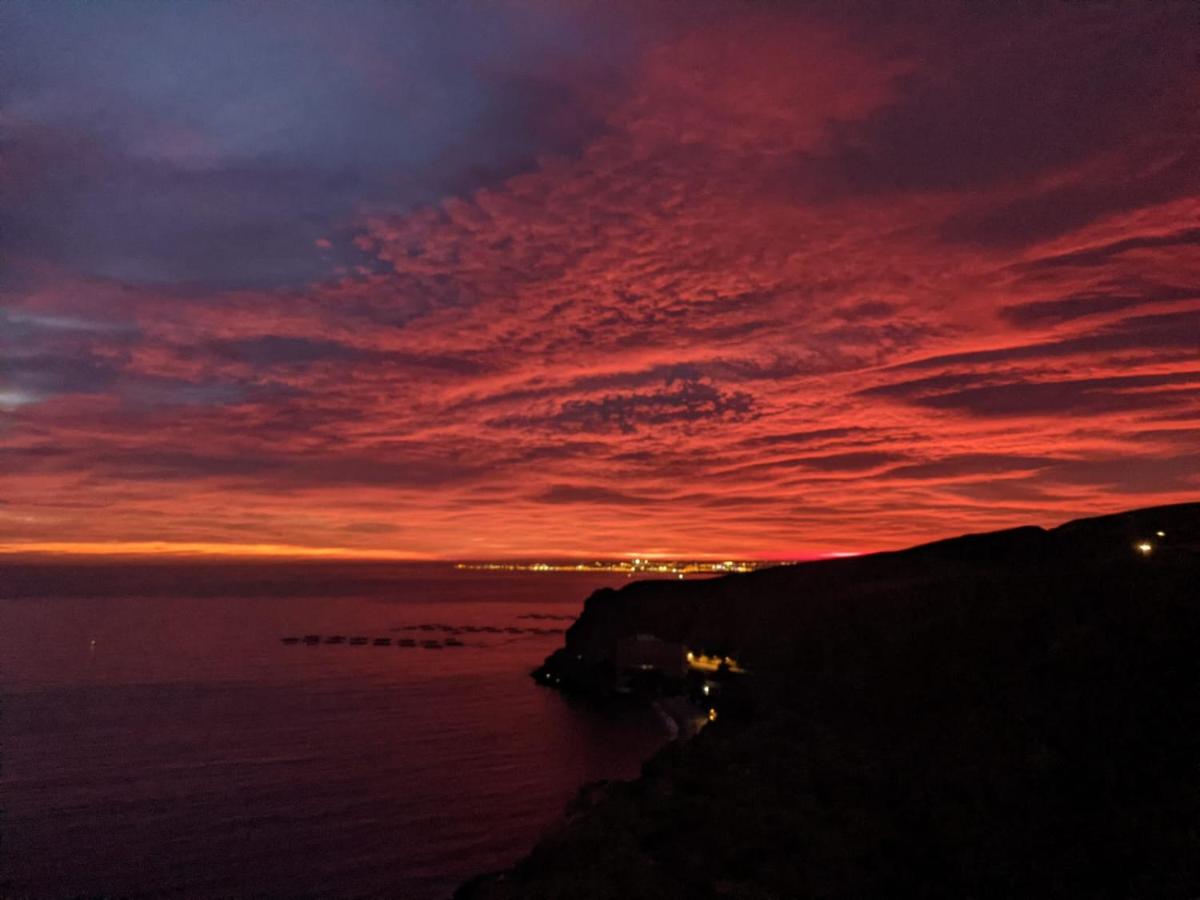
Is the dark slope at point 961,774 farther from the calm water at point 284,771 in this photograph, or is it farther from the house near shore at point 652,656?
the house near shore at point 652,656

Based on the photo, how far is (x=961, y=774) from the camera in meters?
24.0

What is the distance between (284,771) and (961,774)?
3954 centimetres

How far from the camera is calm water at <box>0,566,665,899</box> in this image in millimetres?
31688

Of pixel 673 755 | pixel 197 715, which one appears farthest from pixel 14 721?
pixel 673 755

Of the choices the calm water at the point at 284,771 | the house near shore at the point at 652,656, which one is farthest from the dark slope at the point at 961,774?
the house near shore at the point at 652,656

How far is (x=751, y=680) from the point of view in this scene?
63031 mm

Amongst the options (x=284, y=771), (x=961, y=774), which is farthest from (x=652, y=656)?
(x=961, y=774)

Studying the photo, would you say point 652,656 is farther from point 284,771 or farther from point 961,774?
point 961,774

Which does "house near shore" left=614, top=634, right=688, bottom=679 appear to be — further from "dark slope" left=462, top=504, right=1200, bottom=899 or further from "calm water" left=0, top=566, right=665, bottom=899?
"dark slope" left=462, top=504, right=1200, bottom=899

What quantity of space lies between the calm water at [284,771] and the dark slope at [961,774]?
8.14 m

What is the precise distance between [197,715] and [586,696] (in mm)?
34271

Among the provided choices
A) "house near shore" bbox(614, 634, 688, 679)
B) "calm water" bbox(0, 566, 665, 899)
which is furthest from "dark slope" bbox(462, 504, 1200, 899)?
"house near shore" bbox(614, 634, 688, 679)

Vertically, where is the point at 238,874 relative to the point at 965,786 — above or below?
below

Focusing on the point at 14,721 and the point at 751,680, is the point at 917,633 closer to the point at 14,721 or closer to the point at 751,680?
the point at 751,680
